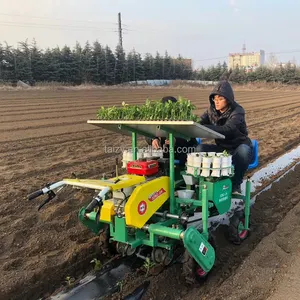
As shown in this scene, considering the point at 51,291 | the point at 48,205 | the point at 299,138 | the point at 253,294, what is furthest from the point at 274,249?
the point at 299,138

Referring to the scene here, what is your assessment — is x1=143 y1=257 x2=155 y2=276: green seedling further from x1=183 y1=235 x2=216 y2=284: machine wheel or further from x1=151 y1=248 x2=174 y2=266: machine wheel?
x1=183 y1=235 x2=216 y2=284: machine wheel

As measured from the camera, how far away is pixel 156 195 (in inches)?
150

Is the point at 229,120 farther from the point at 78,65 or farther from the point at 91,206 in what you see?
the point at 78,65

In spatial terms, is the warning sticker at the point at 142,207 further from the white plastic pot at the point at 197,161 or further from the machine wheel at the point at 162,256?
the white plastic pot at the point at 197,161

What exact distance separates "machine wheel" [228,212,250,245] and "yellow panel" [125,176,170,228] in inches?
45.9

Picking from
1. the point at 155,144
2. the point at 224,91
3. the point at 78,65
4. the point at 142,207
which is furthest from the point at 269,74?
the point at 142,207

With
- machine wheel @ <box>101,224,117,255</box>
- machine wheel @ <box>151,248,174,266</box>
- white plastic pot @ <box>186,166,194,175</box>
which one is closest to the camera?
machine wheel @ <box>151,248,174,266</box>

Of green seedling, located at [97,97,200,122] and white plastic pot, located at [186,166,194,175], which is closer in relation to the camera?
green seedling, located at [97,97,200,122]

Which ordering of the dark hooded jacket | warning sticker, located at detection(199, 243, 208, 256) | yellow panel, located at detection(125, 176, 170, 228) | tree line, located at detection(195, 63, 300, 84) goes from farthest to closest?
tree line, located at detection(195, 63, 300, 84), the dark hooded jacket, warning sticker, located at detection(199, 243, 208, 256), yellow panel, located at detection(125, 176, 170, 228)

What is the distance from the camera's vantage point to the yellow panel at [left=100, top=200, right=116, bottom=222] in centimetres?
366

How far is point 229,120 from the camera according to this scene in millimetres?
4609

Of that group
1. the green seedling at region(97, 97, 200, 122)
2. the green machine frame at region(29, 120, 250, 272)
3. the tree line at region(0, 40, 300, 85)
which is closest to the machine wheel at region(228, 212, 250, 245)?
the green machine frame at region(29, 120, 250, 272)

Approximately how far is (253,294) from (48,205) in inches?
130

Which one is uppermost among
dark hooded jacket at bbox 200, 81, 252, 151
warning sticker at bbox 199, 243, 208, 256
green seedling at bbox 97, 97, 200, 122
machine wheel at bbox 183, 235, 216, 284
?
green seedling at bbox 97, 97, 200, 122
